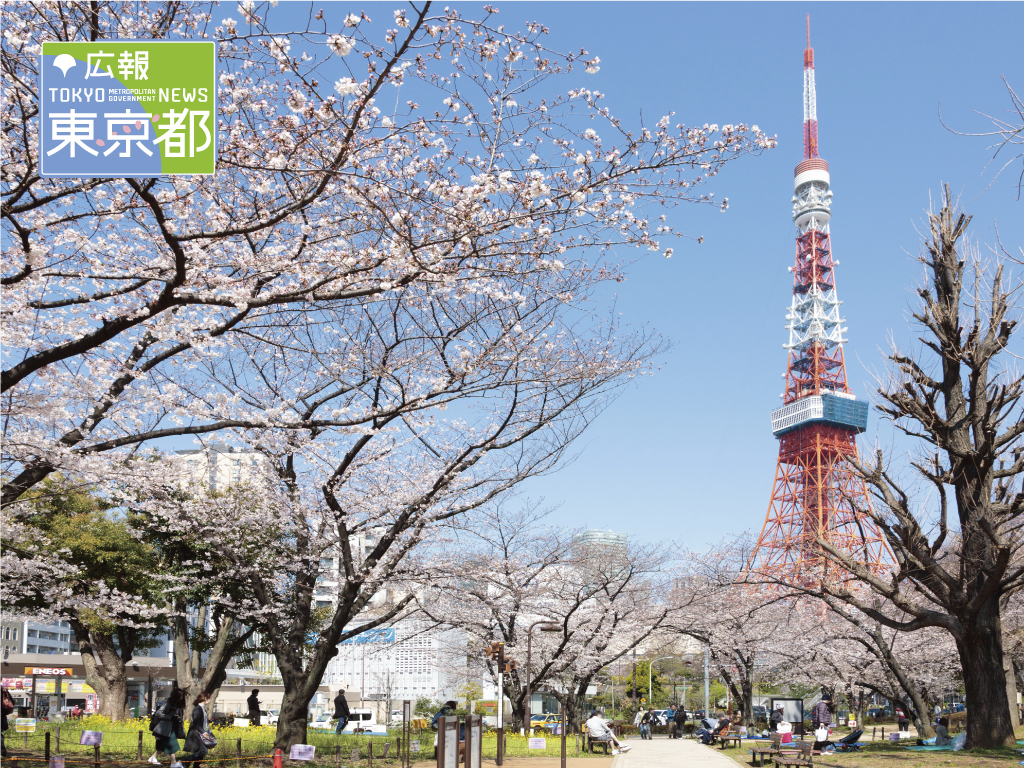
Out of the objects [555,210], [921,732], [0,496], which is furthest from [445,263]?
[921,732]

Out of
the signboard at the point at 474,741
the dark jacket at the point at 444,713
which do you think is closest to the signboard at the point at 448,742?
the dark jacket at the point at 444,713

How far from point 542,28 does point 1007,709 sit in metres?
14.1

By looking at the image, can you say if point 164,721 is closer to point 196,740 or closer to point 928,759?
point 196,740

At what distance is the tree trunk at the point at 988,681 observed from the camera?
14852 mm

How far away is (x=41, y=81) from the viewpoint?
6.84m

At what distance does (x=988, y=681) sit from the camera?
14945mm

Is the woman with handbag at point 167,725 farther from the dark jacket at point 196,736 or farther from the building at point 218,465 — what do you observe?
the building at point 218,465

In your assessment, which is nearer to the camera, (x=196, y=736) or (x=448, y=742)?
(x=448, y=742)

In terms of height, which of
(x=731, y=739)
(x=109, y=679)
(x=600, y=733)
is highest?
(x=109, y=679)

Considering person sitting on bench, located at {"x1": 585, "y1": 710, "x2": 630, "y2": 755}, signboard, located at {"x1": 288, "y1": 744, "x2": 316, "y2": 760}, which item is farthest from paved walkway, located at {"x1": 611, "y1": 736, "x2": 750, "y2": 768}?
signboard, located at {"x1": 288, "y1": 744, "x2": 316, "y2": 760}

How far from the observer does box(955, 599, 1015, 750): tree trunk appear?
1485cm

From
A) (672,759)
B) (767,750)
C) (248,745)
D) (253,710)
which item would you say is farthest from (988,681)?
(253,710)

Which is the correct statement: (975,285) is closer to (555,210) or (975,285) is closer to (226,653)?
(555,210)

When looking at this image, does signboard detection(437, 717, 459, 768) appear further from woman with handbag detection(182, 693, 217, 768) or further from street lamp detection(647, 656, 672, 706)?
street lamp detection(647, 656, 672, 706)
